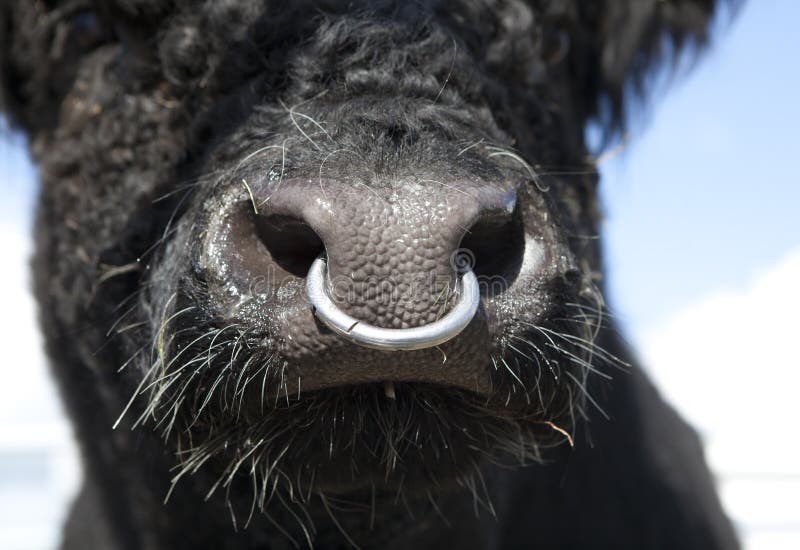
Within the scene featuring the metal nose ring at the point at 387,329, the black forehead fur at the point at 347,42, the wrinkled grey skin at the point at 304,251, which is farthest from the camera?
the black forehead fur at the point at 347,42

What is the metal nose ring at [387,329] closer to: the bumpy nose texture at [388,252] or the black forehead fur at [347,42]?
the bumpy nose texture at [388,252]

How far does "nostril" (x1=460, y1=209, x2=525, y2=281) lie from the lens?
1498 millimetres

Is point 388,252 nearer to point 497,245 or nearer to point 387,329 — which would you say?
point 387,329

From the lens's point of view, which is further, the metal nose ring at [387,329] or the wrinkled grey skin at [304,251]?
the wrinkled grey skin at [304,251]

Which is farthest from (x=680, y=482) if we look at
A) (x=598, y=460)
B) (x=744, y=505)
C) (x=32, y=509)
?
(x=32, y=509)

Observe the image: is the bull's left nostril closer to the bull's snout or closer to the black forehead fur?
the bull's snout

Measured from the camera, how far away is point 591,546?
122 inches

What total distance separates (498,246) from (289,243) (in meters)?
0.39

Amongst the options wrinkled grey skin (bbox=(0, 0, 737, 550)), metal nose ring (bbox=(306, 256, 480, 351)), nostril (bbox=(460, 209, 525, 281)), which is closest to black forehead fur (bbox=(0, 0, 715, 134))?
wrinkled grey skin (bbox=(0, 0, 737, 550))

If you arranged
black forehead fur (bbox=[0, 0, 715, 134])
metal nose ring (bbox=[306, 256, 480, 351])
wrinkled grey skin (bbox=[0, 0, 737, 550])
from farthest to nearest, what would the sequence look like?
black forehead fur (bbox=[0, 0, 715, 134])
wrinkled grey skin (bbox=[0, 0, 737, 550])
metal nose ring (bbox=[306, 256, 480, 351])

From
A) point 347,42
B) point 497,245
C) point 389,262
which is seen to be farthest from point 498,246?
point 347,42

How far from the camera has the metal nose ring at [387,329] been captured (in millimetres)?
1331

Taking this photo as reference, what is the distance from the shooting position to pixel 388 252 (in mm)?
1353

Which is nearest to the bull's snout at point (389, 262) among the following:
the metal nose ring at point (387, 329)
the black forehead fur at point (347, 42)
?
the metal nose ring at point (387, 329)
